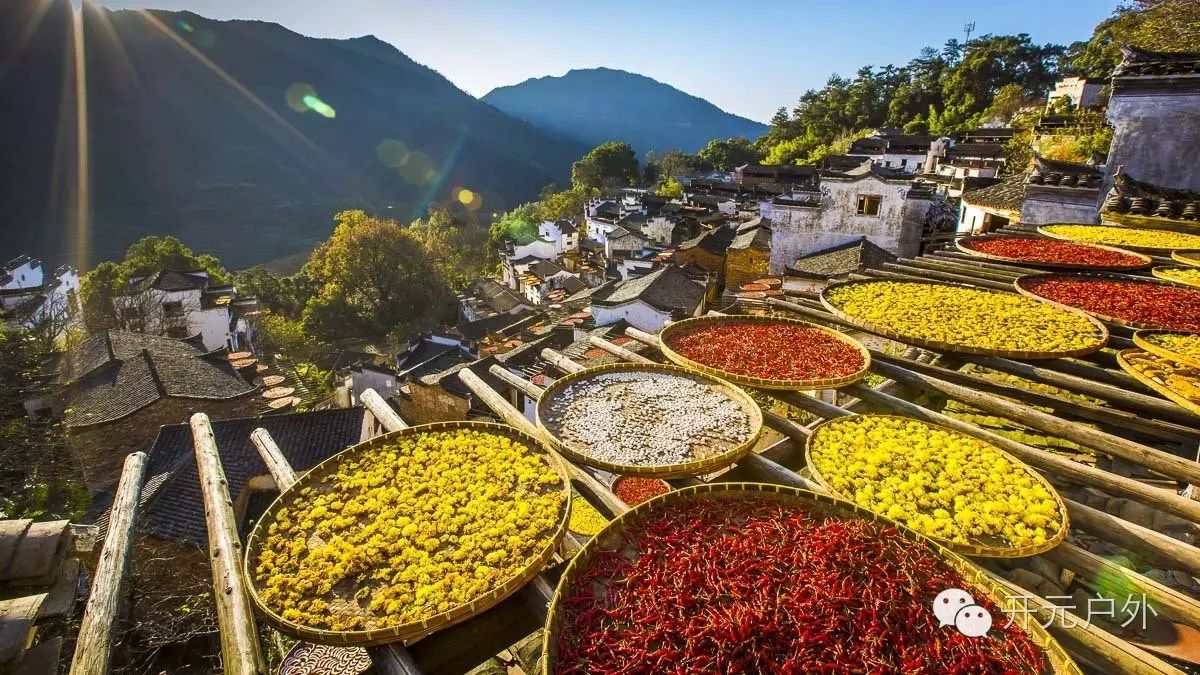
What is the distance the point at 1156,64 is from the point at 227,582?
18.2 meters

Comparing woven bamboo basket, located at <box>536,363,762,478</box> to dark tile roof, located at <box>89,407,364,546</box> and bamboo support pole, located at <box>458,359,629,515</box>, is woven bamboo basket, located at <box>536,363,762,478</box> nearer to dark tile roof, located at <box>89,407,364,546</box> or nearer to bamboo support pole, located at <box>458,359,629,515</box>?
bamboo support pole, located at <box>458,359,629,515</box>

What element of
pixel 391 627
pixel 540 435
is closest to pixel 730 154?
pixel 540 435

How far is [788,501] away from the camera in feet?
9.75

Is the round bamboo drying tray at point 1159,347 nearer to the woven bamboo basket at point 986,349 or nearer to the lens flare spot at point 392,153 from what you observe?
the woven bamboo basket at point 986,349

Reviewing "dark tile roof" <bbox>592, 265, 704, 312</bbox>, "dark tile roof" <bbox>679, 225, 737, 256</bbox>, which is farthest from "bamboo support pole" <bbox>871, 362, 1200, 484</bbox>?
"dark tile roof" <bbox>679, 225, 737, 256</bbox>

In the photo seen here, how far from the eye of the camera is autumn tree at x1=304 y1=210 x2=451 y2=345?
37.5 meters

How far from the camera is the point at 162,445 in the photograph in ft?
46.7

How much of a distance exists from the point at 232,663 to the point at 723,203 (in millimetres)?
52190

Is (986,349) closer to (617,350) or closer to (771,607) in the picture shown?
(617,350)

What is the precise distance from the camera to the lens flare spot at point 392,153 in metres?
122

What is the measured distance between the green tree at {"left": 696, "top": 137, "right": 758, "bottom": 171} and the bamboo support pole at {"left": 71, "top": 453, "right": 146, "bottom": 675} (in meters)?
79.1

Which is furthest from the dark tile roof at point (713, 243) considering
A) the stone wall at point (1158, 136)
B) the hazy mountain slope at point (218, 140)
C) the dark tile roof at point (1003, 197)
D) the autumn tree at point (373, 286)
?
the hazy mountain slope at point (218, 140)

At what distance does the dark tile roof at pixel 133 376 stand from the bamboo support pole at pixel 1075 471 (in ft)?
70.3

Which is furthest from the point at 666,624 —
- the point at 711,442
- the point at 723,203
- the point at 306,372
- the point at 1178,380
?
the point at 723,203
